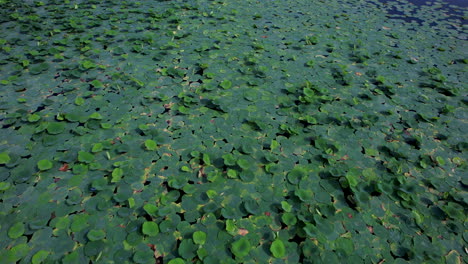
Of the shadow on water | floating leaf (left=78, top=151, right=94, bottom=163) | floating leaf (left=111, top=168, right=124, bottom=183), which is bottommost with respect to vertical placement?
floating leaf (left=111, top=168, right=124, bottom=183)

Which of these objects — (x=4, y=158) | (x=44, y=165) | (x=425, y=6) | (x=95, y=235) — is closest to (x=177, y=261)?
(x=95, y=235)

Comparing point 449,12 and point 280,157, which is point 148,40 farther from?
point 449,12

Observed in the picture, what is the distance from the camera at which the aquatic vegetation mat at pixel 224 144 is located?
5.70 feet

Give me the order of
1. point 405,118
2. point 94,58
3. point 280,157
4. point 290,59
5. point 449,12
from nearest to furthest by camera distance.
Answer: point 280,157 < point 405,118 < point 94,58 < point 290,59 < point 449,12

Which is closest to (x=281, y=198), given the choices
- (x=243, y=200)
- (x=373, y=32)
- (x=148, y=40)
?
(x=243, y=200)

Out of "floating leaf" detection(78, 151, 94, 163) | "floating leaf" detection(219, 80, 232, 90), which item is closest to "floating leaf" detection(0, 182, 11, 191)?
"floating leaf" detection(78, 151, 94, 163)

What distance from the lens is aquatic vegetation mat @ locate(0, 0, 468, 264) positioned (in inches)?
68.4

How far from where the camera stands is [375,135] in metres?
2.64

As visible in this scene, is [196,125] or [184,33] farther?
[184,33]

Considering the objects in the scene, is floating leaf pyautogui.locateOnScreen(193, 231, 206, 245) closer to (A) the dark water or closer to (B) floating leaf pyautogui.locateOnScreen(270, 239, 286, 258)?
(B) floating leaf pyautogui.locateOnScreen(270, 239, 286, 258)

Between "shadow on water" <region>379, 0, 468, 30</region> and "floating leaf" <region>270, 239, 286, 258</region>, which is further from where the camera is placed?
"shadow on water" <region>379, 0, 468, 30</region>

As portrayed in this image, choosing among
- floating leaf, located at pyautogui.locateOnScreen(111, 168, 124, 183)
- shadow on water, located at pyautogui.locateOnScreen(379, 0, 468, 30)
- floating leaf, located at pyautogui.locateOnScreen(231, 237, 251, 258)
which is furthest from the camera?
shadow on water, located at pyautogui.locateOnScreen(379, 0, 468, 30)

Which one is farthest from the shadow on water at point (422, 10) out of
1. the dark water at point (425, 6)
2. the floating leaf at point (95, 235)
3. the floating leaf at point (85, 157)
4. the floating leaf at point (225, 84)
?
the floating leaf at point (95, 235)

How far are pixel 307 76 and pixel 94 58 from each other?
2646 mm
